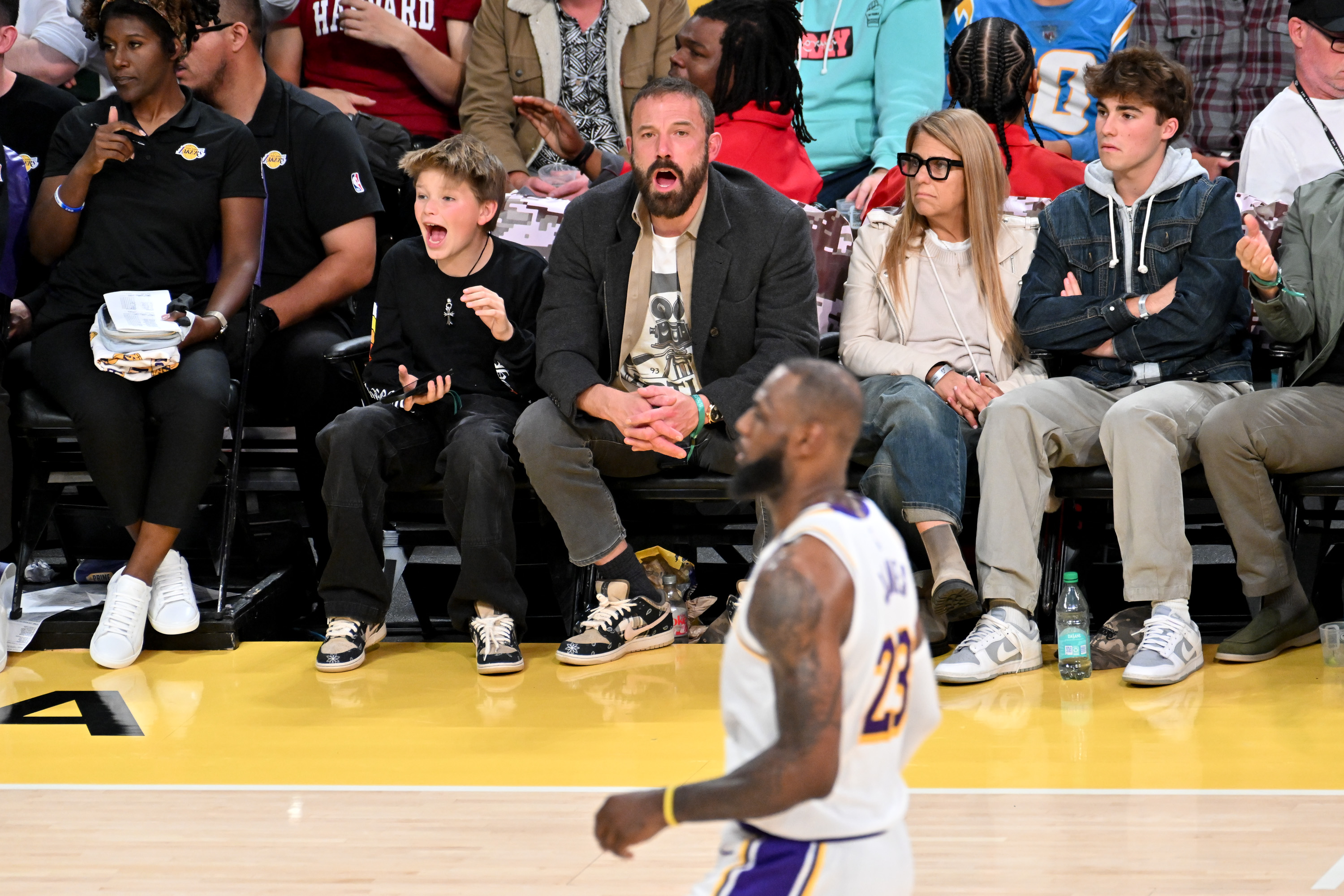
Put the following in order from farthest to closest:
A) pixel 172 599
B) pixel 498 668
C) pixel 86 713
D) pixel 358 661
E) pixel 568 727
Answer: pixel 172 599
pixel 358 661
pixel 498 668
pixel 86 713
pixel 568 727

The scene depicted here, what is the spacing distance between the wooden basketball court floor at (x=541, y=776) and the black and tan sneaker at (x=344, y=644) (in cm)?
4

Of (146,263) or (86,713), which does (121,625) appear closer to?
(86,713)

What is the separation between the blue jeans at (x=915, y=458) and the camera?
3793 millimetres

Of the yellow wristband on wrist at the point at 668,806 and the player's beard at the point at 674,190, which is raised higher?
the player's beard at the point at 674,190

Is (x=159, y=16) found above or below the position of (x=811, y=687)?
above

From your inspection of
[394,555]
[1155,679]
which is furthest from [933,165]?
[394,555]

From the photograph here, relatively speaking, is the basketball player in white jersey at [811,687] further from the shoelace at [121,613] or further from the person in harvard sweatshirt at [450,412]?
the shoelace at [121,613]

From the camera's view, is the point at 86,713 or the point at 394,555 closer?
the point at 86,713

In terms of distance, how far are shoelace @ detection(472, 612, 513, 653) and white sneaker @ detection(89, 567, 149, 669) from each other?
936 mm

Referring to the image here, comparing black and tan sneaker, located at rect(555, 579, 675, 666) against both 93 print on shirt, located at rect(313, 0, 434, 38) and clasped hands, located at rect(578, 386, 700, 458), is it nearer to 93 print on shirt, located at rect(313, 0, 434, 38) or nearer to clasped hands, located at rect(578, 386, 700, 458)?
clasped hands, located at rect(578, 386, 700, 458)

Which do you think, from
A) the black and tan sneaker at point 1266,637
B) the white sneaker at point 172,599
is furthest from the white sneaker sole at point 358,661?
the black and tan sneaker at point 1266,637

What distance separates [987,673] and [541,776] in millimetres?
1259

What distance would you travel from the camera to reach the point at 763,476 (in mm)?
1653

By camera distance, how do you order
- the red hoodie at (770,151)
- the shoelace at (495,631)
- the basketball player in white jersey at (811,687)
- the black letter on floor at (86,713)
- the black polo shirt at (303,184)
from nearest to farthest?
the basketball player in white jersey at (811,687)
the black letter on floor at (86,713)
the shoelace at (495,631)
the black polo shirt at (303,184)
the red hoodie at (770,151)
